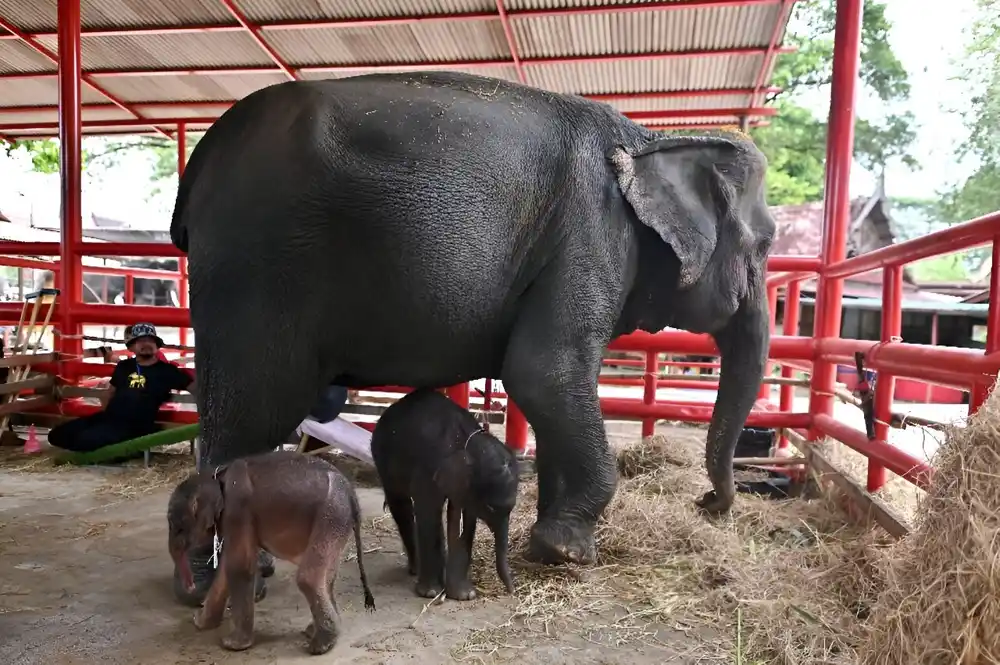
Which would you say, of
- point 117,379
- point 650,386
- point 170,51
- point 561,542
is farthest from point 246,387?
point 170,51

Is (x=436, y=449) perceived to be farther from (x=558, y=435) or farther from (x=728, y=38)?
(x=728, y=38)

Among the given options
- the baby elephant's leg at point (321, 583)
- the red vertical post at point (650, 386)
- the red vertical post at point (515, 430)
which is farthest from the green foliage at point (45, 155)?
the baby elephant's leg at point (321, 583)

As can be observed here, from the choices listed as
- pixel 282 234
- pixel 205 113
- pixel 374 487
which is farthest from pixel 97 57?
pixel 282 234

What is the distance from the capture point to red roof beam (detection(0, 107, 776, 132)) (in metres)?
8.52

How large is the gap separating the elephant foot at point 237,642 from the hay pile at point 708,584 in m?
0.72

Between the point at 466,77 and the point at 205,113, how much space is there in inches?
322

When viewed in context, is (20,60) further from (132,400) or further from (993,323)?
(993,323)

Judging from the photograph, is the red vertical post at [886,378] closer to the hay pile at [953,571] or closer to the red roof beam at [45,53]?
the hay pile at [953,571]

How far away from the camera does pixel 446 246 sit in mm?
2742

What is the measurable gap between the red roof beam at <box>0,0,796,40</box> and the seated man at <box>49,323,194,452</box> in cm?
408

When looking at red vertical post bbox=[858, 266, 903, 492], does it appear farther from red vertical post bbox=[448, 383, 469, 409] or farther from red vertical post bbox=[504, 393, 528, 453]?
red vertical post bbox=[448, 383, 469, 409]

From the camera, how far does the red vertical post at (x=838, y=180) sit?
15.1 ft

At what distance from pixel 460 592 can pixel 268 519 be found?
911 mm

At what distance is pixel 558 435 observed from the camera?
2867 millimetres
